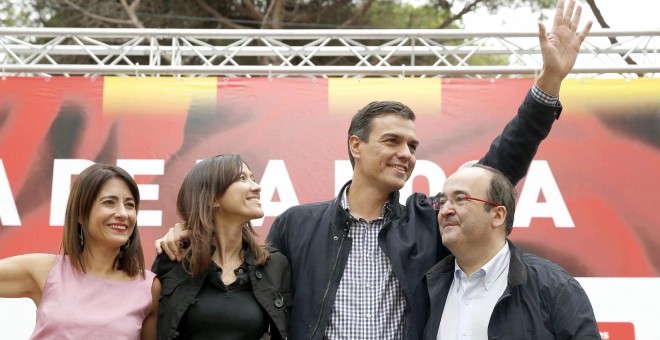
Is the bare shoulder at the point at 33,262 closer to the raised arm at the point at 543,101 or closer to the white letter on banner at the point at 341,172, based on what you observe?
the raised arm at the point at 543,101

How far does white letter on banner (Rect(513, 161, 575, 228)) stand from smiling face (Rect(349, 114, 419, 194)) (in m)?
2.30

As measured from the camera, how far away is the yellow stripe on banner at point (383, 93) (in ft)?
16.9

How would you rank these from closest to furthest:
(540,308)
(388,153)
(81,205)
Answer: (540,308)
(81,205)
(388,153)

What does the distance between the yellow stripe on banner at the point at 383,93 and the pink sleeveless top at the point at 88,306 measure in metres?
2.72

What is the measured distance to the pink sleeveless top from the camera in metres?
2.46

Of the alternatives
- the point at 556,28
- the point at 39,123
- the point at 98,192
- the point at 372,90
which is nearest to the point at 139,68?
the point at 39,123

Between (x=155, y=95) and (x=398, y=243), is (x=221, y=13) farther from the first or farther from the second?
(x=398, y=243)

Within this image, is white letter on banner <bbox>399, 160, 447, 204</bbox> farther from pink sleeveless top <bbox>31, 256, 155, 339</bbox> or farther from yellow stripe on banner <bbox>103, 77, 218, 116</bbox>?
pink sleeveless top <bbox>31, 256, 155, 339</bbox>

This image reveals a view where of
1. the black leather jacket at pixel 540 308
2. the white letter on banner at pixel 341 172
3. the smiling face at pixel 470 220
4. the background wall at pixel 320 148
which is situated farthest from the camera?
the white letter on banner at pixel 341 172

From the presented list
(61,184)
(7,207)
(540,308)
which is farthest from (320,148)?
(540,308)

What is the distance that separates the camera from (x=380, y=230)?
2.69 metres

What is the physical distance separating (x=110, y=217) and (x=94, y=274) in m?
0.21

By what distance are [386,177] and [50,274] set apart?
1205 millimetres

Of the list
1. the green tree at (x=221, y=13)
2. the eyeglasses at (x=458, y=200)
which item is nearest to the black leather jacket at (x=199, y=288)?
the eyeglasses at (x=458, y=200)
